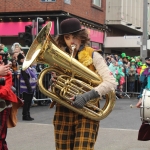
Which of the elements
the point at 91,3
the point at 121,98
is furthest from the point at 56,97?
the point at 91,3

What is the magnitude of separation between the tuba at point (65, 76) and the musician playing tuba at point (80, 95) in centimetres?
8

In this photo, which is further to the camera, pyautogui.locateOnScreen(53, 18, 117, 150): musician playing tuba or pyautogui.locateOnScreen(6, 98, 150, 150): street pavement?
pyautogui.locateOnScreen(6, 98, 150, 150): street pavement

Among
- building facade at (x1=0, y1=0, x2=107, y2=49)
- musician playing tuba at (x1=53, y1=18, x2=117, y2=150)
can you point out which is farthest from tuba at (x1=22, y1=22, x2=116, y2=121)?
building facade at (x1=0, y1=0, x2=107, y2=49)

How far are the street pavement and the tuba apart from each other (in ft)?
9.92

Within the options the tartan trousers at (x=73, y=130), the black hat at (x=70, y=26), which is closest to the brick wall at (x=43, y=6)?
the black hat at (x=70, y=26)

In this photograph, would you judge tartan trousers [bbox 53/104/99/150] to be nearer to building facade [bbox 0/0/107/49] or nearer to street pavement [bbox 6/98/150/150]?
street pavement [bbox 6/98/150/150]

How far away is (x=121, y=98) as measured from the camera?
1756 cm

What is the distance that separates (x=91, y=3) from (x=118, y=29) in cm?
724

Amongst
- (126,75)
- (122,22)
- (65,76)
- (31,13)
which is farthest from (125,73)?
(65,76)

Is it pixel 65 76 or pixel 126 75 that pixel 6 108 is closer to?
pixel 65 76

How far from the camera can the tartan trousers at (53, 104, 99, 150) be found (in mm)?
4008

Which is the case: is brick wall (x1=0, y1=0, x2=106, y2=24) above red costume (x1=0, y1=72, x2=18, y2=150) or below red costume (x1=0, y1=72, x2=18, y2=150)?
above

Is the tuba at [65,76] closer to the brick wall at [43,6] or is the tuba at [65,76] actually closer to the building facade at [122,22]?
the brick wall at [43,6]

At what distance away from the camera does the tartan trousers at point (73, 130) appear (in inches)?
158
